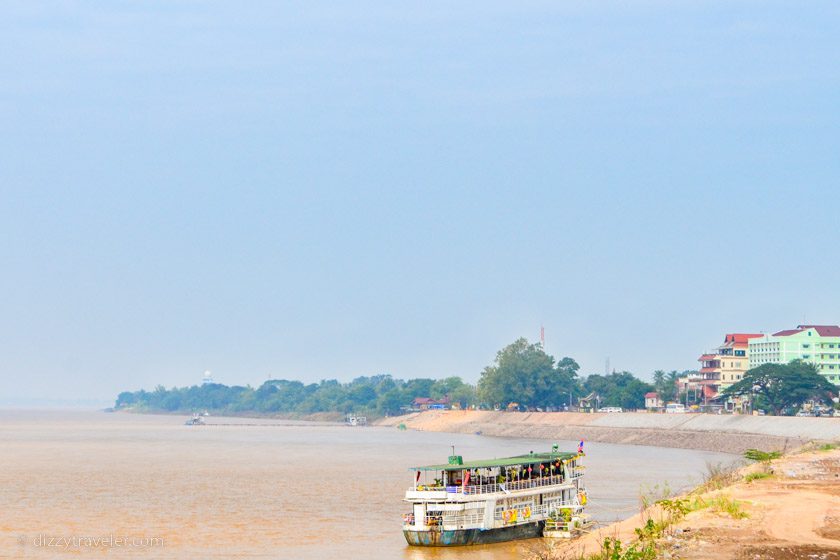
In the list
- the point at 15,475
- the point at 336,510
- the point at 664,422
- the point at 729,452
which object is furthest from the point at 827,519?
the point at 664,422

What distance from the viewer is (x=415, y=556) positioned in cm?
5588

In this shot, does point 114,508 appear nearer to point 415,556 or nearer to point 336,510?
point 336,510

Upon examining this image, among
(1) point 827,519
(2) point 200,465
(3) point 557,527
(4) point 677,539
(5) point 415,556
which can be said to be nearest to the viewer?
(4) point 677,539

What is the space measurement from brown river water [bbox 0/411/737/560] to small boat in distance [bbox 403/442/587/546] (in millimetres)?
1052

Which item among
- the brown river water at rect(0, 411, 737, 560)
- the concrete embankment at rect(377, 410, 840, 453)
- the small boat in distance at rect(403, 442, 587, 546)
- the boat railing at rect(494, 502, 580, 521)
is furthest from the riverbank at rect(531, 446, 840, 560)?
the concrete embankment at rect(377, 410, 840, 453)

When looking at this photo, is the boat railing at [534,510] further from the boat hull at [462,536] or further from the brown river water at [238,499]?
the brown river water at [238,499]

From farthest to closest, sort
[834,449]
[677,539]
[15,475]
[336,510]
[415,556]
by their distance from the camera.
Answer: [15,475] → [834,449] → [336,510] → [415,556] → [677,539]

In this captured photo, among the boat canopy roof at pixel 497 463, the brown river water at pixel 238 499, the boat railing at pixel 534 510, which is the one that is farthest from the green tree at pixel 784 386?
the boat railing at pixel 534 510

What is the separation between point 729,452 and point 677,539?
114m

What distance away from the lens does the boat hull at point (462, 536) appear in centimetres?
5794

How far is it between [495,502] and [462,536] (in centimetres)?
253

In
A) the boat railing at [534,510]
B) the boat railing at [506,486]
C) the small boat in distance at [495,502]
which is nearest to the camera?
the small boat in distance at [495,502]

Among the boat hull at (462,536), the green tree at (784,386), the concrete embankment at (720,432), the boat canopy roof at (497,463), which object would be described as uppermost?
the green tree at (784,386)

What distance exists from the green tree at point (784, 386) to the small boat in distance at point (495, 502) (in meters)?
127
